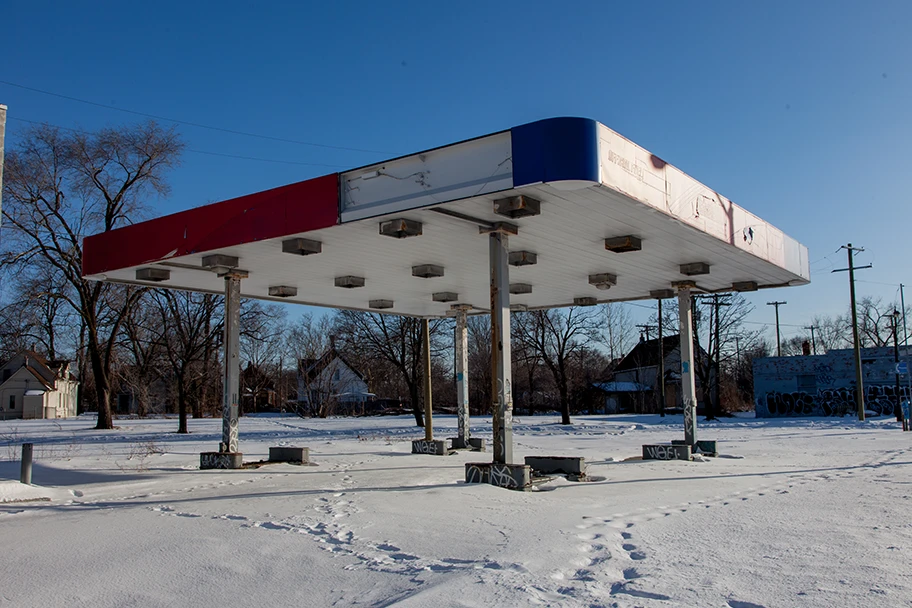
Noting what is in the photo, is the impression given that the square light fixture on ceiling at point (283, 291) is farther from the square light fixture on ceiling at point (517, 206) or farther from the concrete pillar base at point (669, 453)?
the concrete pillar base at point (669, 453)

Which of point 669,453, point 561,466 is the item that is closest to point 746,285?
point 669,453

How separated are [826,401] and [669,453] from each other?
3514 cm

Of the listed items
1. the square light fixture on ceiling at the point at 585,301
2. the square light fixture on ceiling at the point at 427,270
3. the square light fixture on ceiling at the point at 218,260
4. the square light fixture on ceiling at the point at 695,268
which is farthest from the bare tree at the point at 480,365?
the square light fixture on ceiling at the point at 218,260

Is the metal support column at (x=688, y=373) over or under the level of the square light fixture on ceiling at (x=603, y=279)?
under

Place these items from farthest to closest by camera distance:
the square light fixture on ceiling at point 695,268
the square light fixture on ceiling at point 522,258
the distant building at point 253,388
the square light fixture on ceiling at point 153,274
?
the distant building at point 253,388 → the square light fixture on ceiling at point 695,268 → the square light fixture on ceiling at point 153,274 → the square light fixture on ceiling at point 522,258

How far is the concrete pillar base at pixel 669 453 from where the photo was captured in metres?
16.1

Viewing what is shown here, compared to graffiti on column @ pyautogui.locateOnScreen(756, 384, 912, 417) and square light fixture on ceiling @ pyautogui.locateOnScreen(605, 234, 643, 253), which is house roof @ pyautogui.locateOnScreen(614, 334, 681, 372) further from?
square light fixture on ceiling @ pyautogui.locateOnScreen(605, 234, 643, 253)

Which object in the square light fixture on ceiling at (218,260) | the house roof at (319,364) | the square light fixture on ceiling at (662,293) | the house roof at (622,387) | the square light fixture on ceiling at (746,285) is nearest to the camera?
the square light fixture on ceiling at (218,260)

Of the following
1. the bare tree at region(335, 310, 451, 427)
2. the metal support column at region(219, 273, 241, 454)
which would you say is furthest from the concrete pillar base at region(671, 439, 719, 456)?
the bare tree at region(335, 310, 451, 427)

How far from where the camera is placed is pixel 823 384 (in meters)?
46.3

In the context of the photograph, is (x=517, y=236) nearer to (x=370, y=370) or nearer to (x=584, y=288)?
(x=584, y=288)

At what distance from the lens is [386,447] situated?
20828mm

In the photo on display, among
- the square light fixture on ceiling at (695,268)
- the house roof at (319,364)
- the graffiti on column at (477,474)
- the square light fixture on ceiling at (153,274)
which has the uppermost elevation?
the square light fixture on ceiling at (695,268)

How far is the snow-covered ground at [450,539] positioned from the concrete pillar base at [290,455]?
4.72 feet
